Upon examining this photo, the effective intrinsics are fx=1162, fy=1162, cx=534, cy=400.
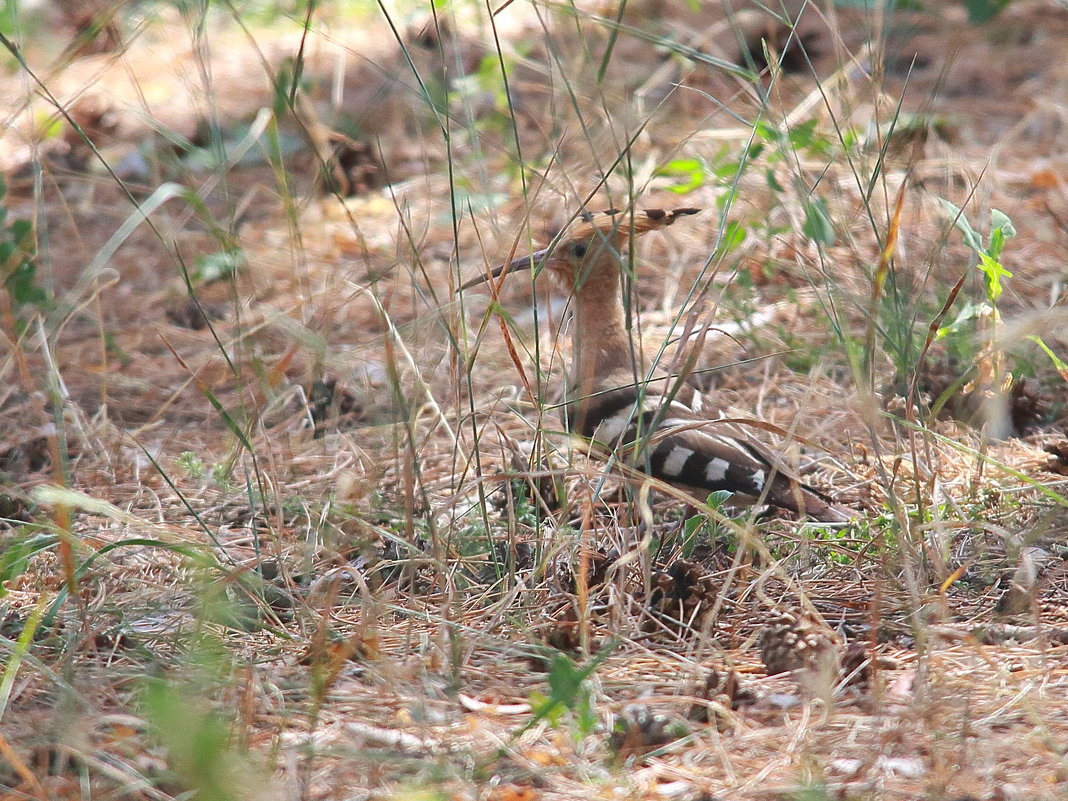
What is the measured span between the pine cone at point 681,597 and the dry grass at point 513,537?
1cm

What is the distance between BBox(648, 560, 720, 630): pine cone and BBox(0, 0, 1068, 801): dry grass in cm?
1

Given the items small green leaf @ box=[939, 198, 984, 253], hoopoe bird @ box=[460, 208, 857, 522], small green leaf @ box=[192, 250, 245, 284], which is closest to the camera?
small green leaf @ box=[939, 198, 984, 253]

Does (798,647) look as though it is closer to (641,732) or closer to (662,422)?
(641,732)

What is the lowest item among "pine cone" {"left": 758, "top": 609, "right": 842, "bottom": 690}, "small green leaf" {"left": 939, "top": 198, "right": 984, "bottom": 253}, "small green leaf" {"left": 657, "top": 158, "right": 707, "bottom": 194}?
"pine cone" {"left": 758, "top": 609, "right": 842, "bottom": 690}

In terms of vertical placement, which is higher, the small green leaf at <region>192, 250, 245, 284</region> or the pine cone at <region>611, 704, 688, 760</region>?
the small green leaf at <region>192, 250, 245, 284</region>

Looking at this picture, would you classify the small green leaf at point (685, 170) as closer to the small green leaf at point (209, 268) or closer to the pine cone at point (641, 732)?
the small green leaf at point (209, 268)

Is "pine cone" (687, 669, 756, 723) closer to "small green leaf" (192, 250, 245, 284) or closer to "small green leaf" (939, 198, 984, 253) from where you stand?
"small green leaf" (939, 198, 984, 253)

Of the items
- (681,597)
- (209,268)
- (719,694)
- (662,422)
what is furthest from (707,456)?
(209,268)

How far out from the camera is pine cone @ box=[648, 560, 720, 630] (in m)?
2.04

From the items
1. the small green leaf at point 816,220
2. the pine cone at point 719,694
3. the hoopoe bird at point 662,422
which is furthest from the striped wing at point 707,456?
the pine cone at point 719,694

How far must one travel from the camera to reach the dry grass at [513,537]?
1590 mm

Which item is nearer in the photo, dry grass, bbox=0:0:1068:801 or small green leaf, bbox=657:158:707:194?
dry grass, bbox=0:0:1068:801

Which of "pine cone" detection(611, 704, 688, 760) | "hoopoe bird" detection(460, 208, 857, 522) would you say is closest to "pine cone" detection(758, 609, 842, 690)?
"pine cone" detection(611, 704, 688, 760)

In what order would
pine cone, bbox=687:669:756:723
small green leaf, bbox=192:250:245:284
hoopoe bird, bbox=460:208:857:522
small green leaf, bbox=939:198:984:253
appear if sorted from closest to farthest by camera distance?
pine cone, bbox=687:669:756:723
small green leaf, bbox=939:198:984:253
hoopoe bird, bbox=460:208:857:522
small green leaf, bbox=192:250:245:284
